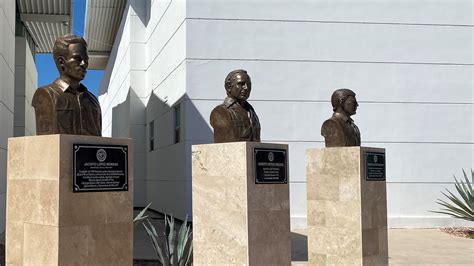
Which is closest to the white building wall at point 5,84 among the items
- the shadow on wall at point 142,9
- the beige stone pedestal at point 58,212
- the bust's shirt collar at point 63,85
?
the shadow on wall at point 142,9

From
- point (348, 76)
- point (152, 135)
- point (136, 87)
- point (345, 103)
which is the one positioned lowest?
point (345, 103)

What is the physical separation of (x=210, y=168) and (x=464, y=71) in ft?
31.6

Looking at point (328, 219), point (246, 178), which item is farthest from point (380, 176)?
point (246, 178)

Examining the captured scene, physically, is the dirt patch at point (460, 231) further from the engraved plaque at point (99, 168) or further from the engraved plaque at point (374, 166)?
the engraved plaque at point (99, 168)

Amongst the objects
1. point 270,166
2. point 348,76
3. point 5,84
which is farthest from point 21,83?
point 270,166

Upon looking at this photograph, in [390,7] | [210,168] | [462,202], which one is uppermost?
[390,7]

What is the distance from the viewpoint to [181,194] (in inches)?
533

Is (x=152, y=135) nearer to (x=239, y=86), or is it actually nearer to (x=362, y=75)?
(x=362, y=75)

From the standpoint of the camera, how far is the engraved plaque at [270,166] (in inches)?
247

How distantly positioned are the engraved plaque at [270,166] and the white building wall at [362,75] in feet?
21.2

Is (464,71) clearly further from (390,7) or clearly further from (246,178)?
(246,178)

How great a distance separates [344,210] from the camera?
7738 mm

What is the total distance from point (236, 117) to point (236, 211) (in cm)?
110

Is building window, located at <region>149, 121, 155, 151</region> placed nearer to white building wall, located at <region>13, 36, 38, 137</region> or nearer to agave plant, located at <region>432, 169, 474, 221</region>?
white building wall, located at <region>13, 36, 38, 137</region>
